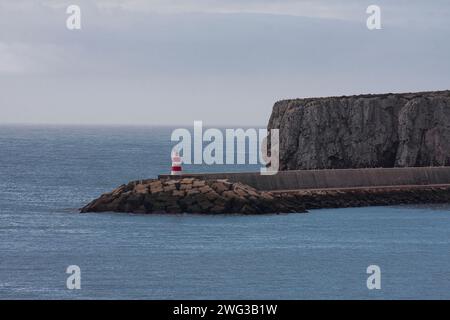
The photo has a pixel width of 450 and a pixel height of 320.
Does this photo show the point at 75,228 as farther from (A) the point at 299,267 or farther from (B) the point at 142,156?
(B) the point at 142,156

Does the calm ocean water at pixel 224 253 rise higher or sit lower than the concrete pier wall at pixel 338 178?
lower

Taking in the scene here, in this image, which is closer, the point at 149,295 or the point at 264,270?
the point at 149,295

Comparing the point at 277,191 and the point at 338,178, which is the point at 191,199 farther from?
the point at 338,178

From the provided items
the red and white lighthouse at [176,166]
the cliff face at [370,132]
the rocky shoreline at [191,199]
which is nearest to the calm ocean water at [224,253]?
the rocky shoreline at [191,199]

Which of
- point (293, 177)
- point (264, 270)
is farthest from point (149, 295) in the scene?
point (293, 177)

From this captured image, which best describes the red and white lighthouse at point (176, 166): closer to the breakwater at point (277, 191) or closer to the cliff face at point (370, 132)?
the breakwater at point (277, 191)

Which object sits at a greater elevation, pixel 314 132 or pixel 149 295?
pixel 314 132

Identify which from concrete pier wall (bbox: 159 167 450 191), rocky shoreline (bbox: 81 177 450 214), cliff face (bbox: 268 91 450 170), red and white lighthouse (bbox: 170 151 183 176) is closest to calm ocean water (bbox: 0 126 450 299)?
rocky shoreline (bbox: 81 177 450 214)
